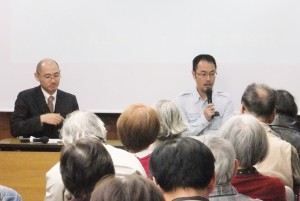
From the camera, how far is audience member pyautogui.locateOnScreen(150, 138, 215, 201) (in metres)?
2.26

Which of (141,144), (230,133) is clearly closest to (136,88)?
(141,144)

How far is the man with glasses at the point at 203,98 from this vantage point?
19.5 feet

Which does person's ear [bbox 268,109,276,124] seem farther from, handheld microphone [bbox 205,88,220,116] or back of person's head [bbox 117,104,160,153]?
handheld microphone [bbox 205,88,220,116]

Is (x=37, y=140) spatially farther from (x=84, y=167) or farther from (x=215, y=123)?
(x=84, y=167)

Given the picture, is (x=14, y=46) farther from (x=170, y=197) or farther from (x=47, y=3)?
(x=170, y=197)

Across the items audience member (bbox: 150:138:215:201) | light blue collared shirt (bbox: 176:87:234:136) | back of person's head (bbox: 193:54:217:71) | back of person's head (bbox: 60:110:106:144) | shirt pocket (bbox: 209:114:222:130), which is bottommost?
shirt pocket (bbox: 209:114:222:130)

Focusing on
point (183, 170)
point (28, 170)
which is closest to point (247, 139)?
point (183, 170)

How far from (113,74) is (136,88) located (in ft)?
0.94

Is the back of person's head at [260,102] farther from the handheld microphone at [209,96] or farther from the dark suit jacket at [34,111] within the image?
the dark suit jacket at [34,111]

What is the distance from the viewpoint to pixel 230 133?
3.16 m

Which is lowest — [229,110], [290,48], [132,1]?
[229,110]

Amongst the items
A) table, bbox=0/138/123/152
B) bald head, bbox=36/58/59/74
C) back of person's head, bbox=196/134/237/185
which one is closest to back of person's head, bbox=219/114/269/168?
back of person's head, bbox=196/134/237/185

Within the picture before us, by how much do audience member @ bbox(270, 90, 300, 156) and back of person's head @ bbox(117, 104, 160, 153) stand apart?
100 centimetres

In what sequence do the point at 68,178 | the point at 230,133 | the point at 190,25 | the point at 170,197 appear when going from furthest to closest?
the point at 190,25
the point at 230,133
the point at 68,178
the point at 170,197
